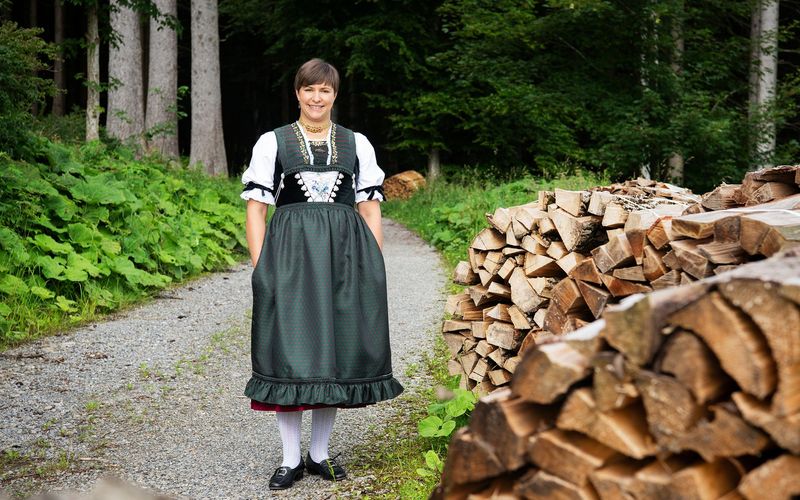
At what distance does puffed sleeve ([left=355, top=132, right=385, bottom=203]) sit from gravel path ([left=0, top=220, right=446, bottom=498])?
1322 mm

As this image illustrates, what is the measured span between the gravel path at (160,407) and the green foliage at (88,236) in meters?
0.32

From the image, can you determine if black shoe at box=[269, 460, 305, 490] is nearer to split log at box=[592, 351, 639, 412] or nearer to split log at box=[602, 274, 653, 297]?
split log at box=[602, 274, 653, 297]

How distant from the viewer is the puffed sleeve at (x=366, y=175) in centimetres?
391

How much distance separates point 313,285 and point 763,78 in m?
12.8

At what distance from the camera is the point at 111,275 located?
7.52 meters

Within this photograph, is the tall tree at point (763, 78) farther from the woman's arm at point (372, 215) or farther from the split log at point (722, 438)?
the split log at point (722, 438)

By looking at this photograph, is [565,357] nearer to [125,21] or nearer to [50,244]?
[50,244]

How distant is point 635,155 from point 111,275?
8013 mm

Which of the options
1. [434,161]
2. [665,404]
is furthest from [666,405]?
[434,161]

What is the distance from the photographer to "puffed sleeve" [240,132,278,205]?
373 centimetres

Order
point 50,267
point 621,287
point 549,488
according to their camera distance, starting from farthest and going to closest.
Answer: point 50,267 → point 621,287 → point 549,488

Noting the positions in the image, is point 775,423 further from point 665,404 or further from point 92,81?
point 92,81

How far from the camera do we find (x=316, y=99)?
12.2 feet

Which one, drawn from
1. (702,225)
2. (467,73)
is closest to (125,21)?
(467,73)
